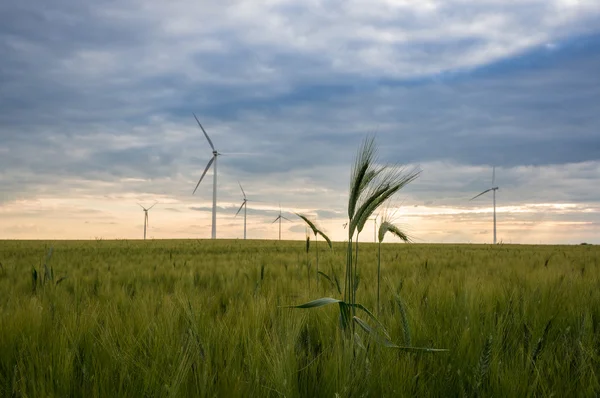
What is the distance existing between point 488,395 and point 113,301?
2.97m

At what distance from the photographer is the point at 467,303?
302 centimetres

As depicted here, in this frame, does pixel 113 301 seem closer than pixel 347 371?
No

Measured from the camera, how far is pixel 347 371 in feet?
5.43

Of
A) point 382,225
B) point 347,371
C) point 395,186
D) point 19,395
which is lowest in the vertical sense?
point 19,395

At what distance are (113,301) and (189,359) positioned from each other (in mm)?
2092


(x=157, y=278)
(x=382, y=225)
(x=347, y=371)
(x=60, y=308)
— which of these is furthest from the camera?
A: (x=157, y=278)

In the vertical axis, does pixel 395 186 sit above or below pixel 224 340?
above

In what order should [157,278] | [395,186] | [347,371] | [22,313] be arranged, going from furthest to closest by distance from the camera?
[157,278] < [22,313] < [395,186] < [347,371]

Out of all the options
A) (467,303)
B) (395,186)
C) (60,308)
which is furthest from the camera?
(60,308)

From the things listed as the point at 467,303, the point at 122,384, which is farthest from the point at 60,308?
the point at 467,303

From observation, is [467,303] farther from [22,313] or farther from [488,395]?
[22,313]

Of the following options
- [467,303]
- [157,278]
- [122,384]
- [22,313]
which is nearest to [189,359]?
[122,384]

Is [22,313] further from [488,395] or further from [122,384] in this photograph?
[488,395]

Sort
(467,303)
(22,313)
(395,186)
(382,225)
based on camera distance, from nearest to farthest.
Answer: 1. (395,186)
2. (382,225)
3. (22,313)
4. (467,303)
